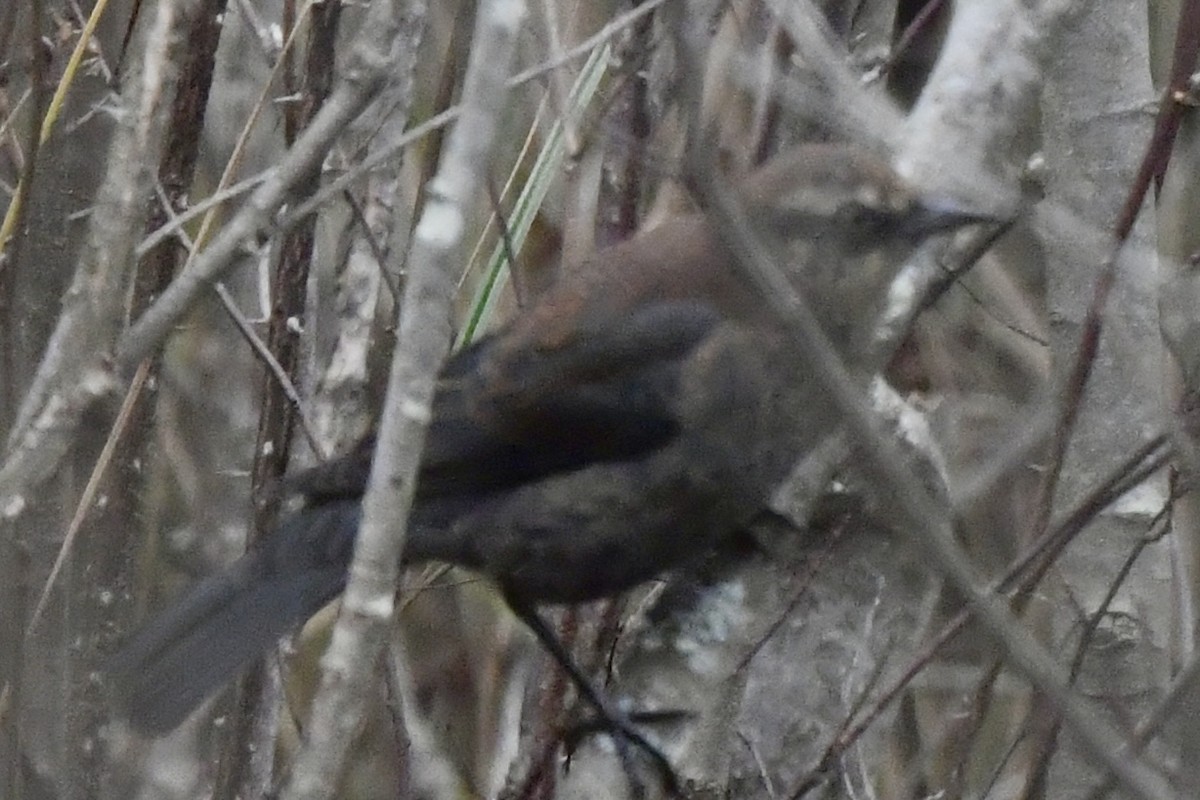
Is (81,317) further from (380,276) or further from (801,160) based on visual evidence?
(801,160)

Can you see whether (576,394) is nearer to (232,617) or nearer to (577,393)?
(577,393)

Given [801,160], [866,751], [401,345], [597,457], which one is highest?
[801,160]

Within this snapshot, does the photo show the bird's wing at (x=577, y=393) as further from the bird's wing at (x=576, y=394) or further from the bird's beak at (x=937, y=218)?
the bird's beak at (x=937, y=218)

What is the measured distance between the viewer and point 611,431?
2508mm

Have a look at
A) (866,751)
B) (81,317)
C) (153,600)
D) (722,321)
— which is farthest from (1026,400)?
(81,317)

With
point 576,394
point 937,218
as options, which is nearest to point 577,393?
point 576,394

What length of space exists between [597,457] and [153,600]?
4.36ft

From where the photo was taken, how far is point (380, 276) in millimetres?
2654

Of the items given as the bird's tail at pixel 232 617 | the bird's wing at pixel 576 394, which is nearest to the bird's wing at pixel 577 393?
the bird's wing at pixel 576 394

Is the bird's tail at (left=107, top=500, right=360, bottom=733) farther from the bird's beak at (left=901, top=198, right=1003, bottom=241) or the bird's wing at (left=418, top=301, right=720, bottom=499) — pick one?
the bird's beak at (left=901, top=198, right=1003, bottom=241)

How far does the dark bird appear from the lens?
7.93ft

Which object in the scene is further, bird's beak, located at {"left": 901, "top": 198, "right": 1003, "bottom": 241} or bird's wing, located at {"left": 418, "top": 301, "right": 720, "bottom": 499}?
bird's wing, located at {"left": 418, "top": 301, "right": 720, "bottom": 499}

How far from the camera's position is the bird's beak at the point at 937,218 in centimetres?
237

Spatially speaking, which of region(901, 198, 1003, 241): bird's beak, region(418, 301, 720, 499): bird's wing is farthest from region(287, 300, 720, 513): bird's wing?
region(901, 198, 1003, 241): bird's beak
